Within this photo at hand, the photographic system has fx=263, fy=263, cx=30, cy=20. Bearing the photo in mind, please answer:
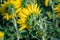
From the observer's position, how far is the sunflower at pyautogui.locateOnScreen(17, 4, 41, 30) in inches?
75.1

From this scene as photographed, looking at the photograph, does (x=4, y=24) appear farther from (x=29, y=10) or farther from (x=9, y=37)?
(x=29, y=10)

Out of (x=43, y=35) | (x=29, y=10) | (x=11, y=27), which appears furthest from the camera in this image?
(x=11, y=27)

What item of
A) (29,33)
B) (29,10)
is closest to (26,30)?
(29,33)

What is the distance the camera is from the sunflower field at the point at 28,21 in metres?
1.90

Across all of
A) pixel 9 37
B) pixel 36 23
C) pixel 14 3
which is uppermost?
pixel 14 3

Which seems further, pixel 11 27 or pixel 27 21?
pixel 11 27

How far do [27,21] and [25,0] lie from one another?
192mm

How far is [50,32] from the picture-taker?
2.02 metres

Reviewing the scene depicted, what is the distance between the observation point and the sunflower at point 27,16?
6.26 feet

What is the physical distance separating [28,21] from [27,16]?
52mm

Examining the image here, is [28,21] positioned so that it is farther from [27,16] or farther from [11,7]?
[11,7]

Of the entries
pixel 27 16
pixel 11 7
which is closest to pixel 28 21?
pixel 27 16

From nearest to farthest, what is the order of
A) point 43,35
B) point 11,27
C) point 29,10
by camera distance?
point 43,35 → point 29,10 → point 11,27

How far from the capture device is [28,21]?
1901 mm
